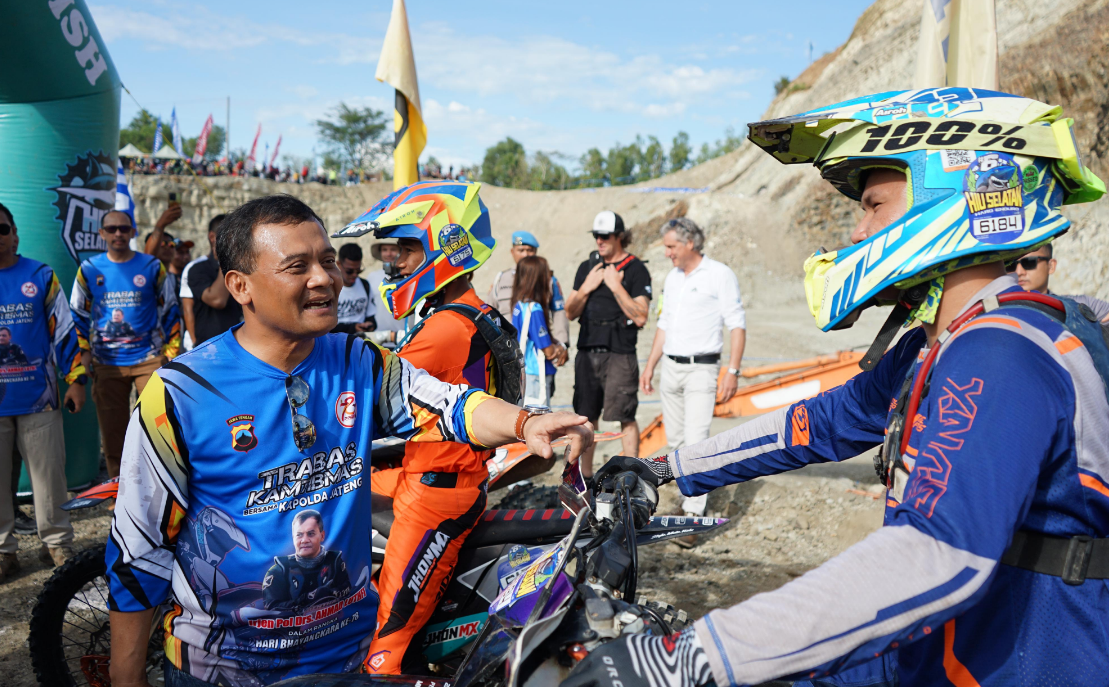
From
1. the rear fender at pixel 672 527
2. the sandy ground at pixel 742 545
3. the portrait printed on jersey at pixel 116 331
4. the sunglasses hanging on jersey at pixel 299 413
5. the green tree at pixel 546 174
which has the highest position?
the green tree at pixel 546 174

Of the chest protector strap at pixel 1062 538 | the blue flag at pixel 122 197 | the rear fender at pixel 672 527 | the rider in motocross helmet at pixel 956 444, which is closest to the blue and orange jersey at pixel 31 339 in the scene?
the blue flag at pixel 122 197

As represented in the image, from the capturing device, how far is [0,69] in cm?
600

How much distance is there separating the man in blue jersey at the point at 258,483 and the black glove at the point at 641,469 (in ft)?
0.62

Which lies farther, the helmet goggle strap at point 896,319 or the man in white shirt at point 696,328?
the man in white shirt at point 696,328

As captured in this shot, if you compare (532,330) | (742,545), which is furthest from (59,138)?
(742,545)

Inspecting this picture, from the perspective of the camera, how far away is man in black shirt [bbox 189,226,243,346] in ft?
22.4

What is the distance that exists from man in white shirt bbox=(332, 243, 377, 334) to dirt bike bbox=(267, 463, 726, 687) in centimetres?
632

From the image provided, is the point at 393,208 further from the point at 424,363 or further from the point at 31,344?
the point at 31,344

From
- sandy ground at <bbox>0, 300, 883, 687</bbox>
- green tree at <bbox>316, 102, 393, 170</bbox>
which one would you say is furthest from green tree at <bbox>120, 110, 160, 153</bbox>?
sandy ground at <bbox>0, 300, 883, 687</bbox>

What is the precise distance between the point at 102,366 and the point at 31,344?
1.29m

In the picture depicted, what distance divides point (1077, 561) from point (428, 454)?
212 cm

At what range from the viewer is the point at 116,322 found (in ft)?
21.1

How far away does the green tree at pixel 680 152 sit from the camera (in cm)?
6147

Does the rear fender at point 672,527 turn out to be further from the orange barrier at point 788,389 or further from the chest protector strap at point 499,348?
the orange barrier at point 788,389
